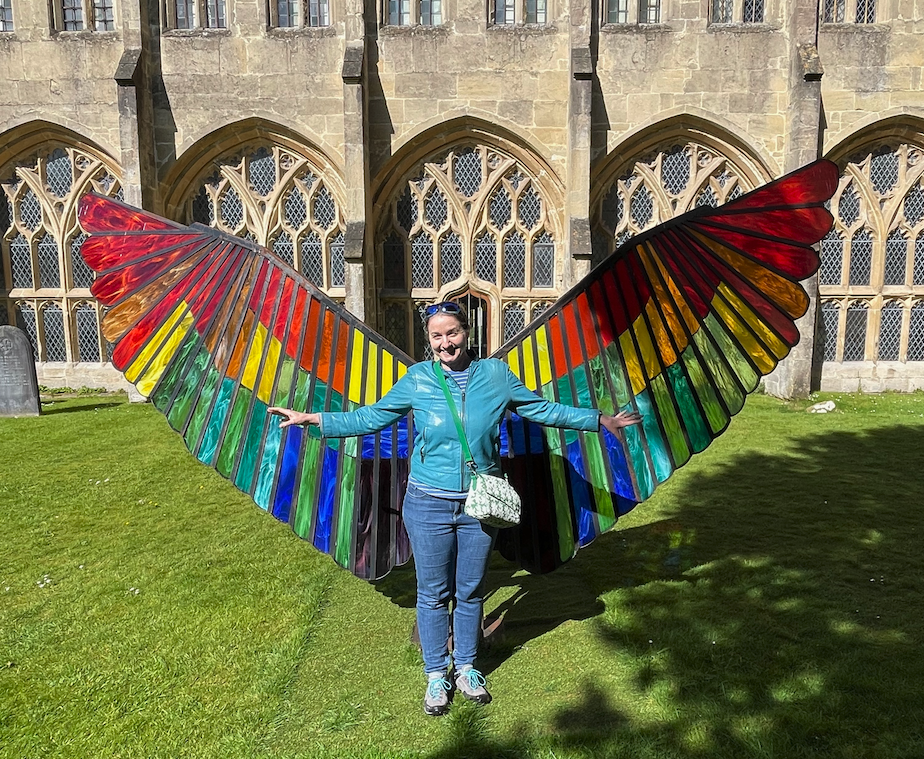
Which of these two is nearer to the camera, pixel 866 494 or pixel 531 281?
pixel 866 494

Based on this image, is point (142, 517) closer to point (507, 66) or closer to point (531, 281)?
point (531, 281)

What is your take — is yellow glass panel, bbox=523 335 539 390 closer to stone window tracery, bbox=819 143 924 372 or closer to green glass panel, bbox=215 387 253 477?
green glass panel, bbox=215 387 253 477

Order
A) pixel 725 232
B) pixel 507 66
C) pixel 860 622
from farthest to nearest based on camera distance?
pixel 507 66 → pixel 860 622 → pixel 725 232

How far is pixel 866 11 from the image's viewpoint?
10211 millimetres

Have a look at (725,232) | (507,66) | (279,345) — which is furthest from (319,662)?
(507,66)

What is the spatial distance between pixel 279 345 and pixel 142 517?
3.32m

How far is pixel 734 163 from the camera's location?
1066cm

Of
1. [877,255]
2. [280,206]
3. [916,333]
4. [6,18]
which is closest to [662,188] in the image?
[877,255]

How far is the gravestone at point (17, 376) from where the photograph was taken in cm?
915

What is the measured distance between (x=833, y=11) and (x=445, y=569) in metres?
12.1


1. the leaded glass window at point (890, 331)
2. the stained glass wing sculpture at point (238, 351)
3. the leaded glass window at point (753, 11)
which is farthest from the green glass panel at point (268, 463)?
the leaded glass window at point (890, 331)

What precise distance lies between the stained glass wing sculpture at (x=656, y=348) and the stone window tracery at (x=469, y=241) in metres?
7.97

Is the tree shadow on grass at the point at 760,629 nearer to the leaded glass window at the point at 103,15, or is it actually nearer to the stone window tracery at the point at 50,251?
the stone window tracery at the point at 50,251

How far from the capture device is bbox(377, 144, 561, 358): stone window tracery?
1084cm
